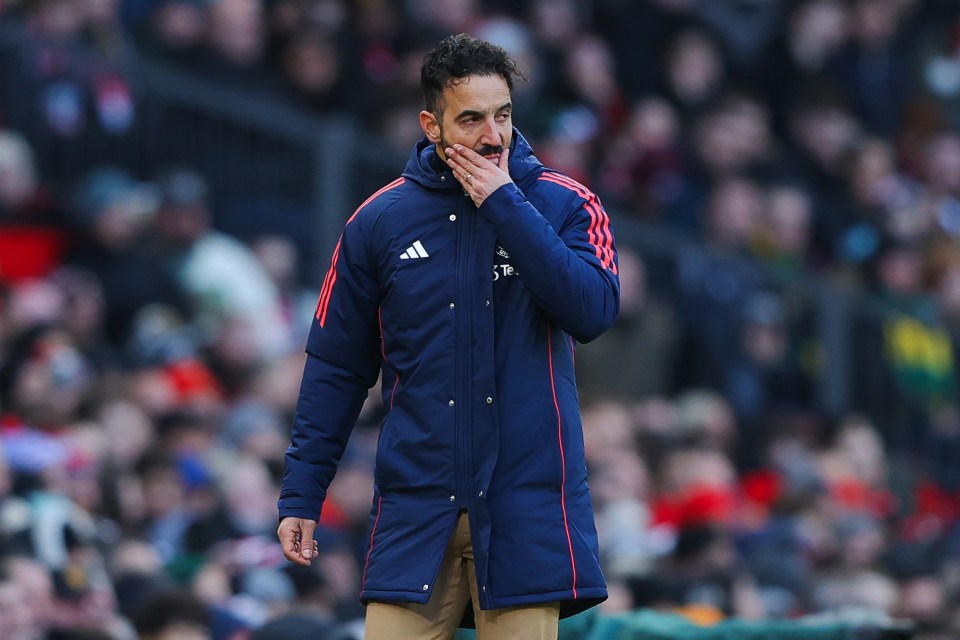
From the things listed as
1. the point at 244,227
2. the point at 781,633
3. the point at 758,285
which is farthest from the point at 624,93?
the point at 781,633

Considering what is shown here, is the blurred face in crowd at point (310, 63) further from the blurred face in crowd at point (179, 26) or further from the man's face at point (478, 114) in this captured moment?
the man's face at point (478, 114)

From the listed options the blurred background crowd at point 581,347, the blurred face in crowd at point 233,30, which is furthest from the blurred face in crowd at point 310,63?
the blurred face in crowd at point 233,30

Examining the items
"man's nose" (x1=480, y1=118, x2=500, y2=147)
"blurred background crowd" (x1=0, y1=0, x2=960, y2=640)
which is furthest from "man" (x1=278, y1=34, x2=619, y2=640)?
"blurred background crowd" (x1=0, y1=0, x2=960, y2=640)

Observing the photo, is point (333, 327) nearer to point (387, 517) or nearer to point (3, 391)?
point (387, 517)

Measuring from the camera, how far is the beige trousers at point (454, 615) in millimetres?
4707

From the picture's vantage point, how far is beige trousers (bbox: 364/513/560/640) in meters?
4.71

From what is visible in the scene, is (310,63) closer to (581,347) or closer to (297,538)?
(581,347)

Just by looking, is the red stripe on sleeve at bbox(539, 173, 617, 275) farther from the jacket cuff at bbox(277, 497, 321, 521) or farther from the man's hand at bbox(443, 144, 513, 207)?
the jacket cuff at bbox(277, 497, 321, 521)

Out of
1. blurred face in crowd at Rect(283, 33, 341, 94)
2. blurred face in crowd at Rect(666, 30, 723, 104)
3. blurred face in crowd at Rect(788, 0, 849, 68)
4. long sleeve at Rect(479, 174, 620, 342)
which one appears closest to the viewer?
long sleeve at Rect(479, 174, 620, 342)

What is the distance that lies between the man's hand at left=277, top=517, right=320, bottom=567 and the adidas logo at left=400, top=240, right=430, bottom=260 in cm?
68

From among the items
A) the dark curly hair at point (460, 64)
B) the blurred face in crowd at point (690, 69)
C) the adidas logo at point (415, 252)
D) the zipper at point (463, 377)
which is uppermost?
the blurred face in crowd at point (690, 69)

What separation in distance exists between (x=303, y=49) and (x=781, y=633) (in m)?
7.18

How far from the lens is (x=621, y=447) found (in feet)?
37.4

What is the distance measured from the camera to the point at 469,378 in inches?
186
